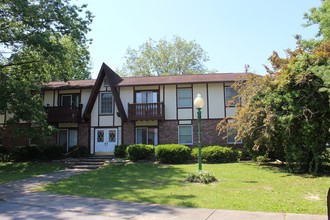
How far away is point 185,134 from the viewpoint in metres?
24.1

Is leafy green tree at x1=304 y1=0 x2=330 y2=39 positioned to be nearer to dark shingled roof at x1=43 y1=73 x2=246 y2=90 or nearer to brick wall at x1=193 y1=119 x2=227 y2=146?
dark shingled roof at x1=43 y1=73 x2=246 y2=90

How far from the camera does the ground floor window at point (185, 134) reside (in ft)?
78.8

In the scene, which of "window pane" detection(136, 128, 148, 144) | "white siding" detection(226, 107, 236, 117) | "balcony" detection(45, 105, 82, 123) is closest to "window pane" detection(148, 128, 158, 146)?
"window pane" detection(136, 128, 148, 144)

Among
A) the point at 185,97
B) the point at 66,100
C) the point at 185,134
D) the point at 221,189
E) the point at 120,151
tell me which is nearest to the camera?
the point at 221,189

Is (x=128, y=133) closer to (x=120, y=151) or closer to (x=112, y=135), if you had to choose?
(x=112, y=135)

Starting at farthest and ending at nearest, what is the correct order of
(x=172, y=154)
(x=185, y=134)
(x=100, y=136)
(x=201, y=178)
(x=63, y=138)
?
(x=63, y=138) < (x=100, y=136) < (x=185, y=134) < (x=172, y=154) < (x=201, y=178)

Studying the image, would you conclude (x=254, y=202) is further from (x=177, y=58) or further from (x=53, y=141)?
(x=177, y=58)

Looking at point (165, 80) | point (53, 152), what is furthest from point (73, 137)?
point (165, 80)

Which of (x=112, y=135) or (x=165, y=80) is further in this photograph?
(x=165, y=80)

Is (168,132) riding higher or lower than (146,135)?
higher

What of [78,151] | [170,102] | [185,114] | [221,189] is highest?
[170,102]

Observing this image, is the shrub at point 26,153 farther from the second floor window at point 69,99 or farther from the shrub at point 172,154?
the shrub at point 172,154

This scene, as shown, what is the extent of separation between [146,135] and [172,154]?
4.66 meters

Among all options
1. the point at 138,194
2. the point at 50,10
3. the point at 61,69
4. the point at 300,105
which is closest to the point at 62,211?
the point at 138,194
